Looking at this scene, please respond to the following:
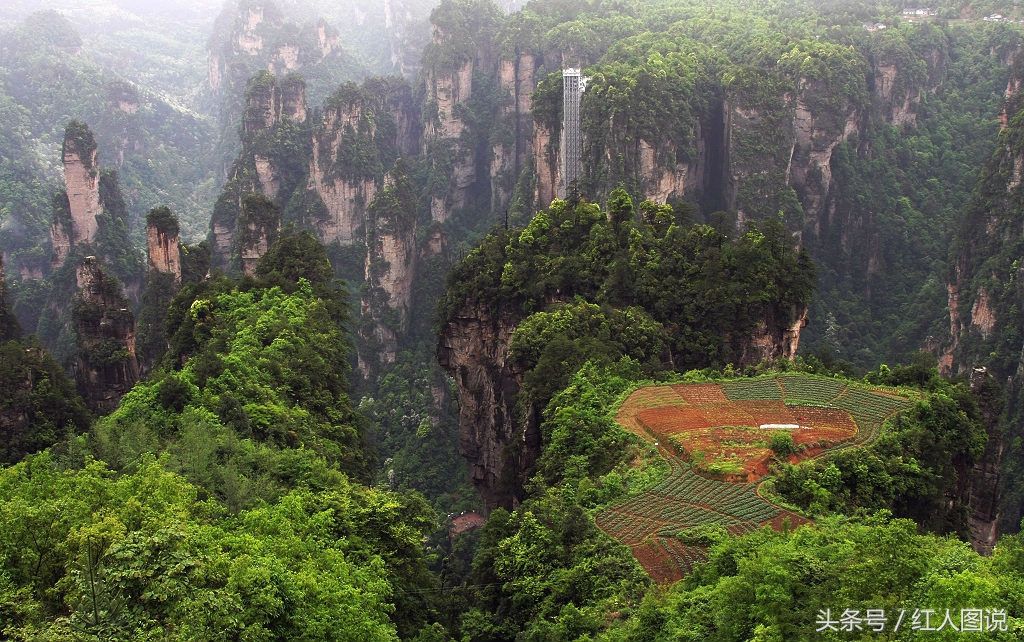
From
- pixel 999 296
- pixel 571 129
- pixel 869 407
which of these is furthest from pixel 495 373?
pixel 571 129

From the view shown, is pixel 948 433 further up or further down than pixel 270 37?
further down

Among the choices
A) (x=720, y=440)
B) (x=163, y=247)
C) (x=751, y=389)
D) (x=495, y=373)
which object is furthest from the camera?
(x=163, y=247)

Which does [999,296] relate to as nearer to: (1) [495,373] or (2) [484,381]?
(2) [484,381]

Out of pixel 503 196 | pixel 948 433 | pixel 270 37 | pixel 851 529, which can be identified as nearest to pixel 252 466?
pixel 851 529

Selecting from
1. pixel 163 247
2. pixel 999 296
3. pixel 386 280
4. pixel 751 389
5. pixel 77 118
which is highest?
pixel 77 118

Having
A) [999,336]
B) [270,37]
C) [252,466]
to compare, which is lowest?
[999,336]

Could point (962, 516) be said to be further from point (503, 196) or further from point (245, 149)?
point (245, 149)

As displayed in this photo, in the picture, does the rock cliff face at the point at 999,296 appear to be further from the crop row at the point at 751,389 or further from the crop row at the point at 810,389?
the crop row at the point at 751,389
